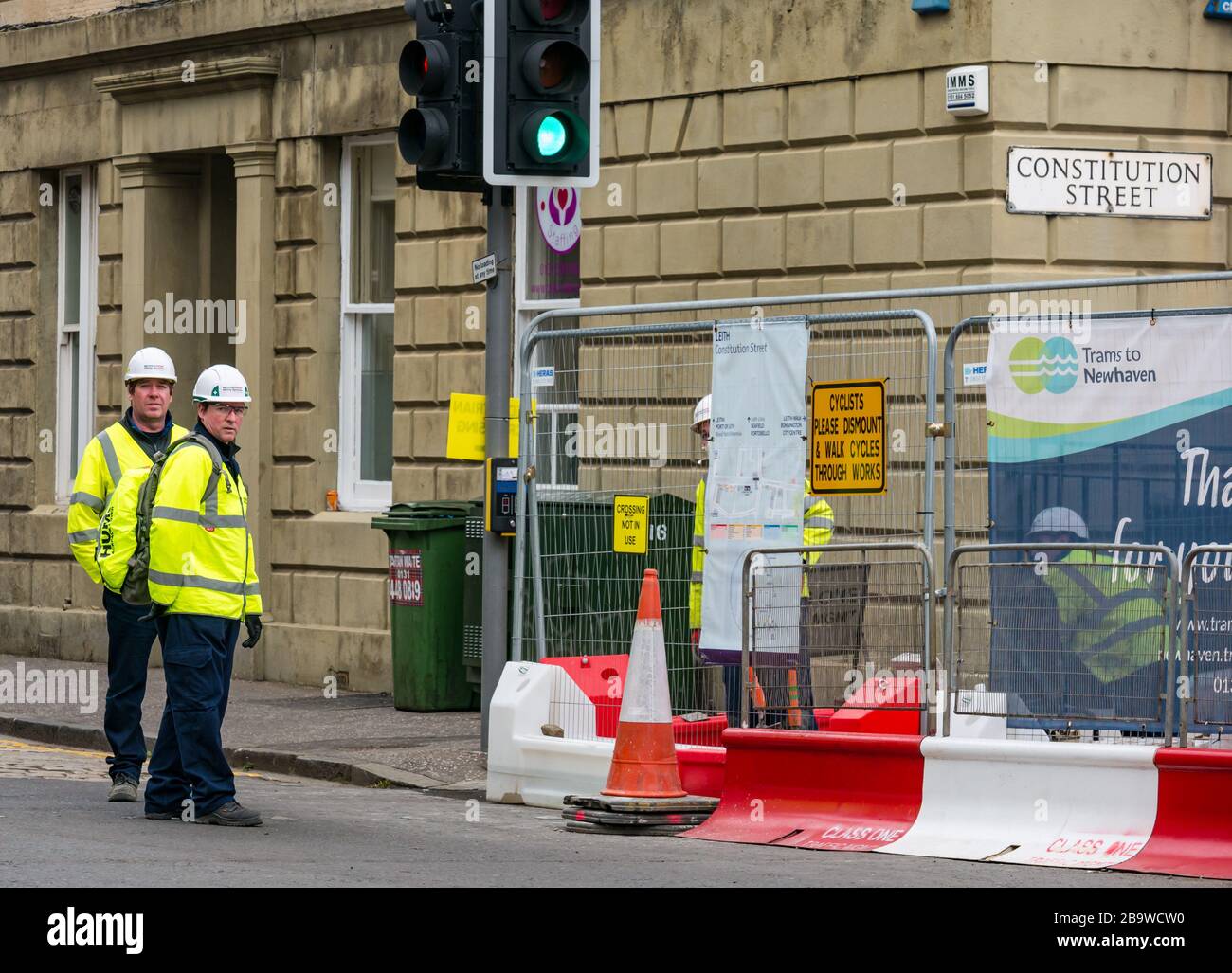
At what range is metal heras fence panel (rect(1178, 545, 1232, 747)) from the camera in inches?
352

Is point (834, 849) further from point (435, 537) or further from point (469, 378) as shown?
point (469, 378)

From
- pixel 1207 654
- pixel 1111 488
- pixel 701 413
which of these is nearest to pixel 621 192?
pixel 701 413

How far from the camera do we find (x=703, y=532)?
36.0 ft

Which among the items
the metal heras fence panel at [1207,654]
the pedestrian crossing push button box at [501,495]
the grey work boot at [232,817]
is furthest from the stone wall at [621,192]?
the grey work boot at [232,817]

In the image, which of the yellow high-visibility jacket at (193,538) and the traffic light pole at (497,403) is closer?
the yellow high-visibility jacket at (193,538)

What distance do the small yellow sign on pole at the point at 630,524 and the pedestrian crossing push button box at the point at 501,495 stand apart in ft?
3.29

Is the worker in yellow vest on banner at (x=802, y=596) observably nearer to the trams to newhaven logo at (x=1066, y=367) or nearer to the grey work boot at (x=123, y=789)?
the trams to newhaven logo at (x=1066, y=367)

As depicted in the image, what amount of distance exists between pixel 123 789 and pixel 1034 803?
4503 mm

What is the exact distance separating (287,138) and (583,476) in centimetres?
742

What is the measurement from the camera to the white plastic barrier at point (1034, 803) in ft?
29.3

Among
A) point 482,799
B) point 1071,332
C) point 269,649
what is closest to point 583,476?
point 482,799

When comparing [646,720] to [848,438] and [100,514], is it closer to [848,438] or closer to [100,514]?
[848,438]

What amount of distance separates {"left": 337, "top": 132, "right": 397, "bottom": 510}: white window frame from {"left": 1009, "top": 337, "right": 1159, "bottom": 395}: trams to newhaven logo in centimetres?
883
